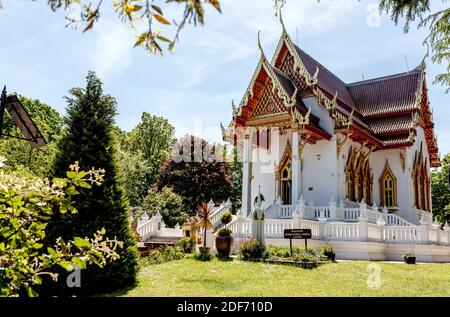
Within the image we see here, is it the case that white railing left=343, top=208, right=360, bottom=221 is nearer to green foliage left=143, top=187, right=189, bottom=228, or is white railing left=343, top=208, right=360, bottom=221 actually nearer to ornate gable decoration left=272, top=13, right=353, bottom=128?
ornate gable decoration left=272, top=13, right=353, bottom=128

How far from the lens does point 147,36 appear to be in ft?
6.61

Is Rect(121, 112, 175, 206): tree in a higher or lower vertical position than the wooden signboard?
higher

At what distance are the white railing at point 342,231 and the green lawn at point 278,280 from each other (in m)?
2.64

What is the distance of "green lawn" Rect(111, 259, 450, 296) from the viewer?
8.68 meters

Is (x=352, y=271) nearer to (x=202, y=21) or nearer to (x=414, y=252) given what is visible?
(x=414, y=252)

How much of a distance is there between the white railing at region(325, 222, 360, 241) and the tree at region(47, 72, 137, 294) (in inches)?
363

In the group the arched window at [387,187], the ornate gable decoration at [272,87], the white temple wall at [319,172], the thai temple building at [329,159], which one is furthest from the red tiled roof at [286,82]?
the arched window at [387,187]

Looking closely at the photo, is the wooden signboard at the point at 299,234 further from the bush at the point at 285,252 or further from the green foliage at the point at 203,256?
the green foliage at the point at 203,256

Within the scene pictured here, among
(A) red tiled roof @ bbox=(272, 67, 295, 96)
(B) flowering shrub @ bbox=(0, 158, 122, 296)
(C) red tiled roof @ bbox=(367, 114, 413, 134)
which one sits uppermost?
(A) red tiled roof @ bbox=(272, 67, 295, 96)

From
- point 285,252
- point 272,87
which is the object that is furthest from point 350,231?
point 272,87

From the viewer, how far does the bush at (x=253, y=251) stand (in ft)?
44.4

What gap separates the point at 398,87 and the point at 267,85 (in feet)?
34.7

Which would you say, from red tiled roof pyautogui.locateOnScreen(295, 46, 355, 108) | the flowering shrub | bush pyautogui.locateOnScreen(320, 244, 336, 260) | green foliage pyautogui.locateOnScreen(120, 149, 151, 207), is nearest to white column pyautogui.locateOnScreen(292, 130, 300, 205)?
red tiled roof pyautogui.locateOnScreen(295, 46, 355, 108)

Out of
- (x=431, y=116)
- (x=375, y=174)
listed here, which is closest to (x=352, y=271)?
(x=375, y=174)
